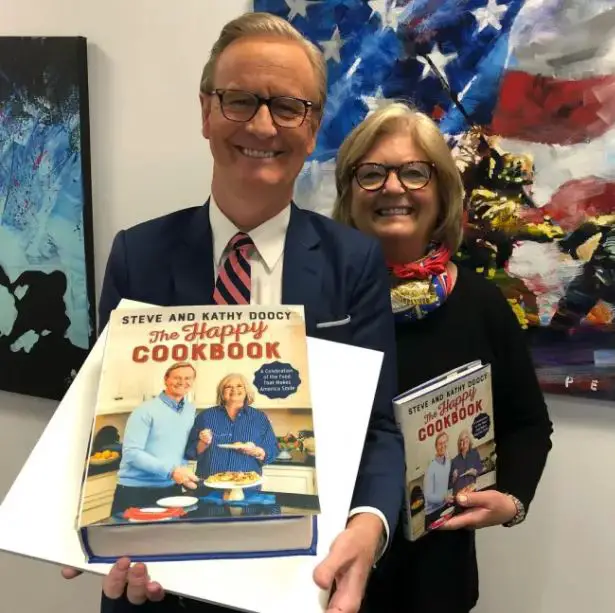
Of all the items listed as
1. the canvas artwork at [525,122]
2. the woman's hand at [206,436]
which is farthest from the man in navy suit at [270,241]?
the canvas artwork at [525,122]

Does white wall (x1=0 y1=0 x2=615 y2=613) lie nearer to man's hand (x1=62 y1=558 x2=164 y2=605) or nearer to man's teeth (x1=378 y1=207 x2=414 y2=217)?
man's teeth (x1=378 y1=207 x2=414 y2=217)

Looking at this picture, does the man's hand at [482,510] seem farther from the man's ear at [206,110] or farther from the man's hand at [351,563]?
the man's ear at [206,110]

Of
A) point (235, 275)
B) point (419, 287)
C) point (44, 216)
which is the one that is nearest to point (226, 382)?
point (235, 275)

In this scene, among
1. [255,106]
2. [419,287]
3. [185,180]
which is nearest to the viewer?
[255,106]

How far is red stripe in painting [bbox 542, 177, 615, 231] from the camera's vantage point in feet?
3.98

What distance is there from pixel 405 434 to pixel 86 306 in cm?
107

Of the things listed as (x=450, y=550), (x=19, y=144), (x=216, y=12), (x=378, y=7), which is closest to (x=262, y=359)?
(x=450, y=550)

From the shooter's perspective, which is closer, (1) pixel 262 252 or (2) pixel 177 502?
(2) pixel 177 502

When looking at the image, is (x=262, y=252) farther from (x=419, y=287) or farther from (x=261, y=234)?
(x=419, y=287)

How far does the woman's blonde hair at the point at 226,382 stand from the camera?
0.69 metres

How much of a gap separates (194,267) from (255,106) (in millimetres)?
236

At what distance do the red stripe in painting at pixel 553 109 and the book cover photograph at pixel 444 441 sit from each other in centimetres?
52

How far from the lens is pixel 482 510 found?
1.06m

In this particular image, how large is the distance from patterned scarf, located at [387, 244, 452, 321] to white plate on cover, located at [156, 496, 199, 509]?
22.5 inches
